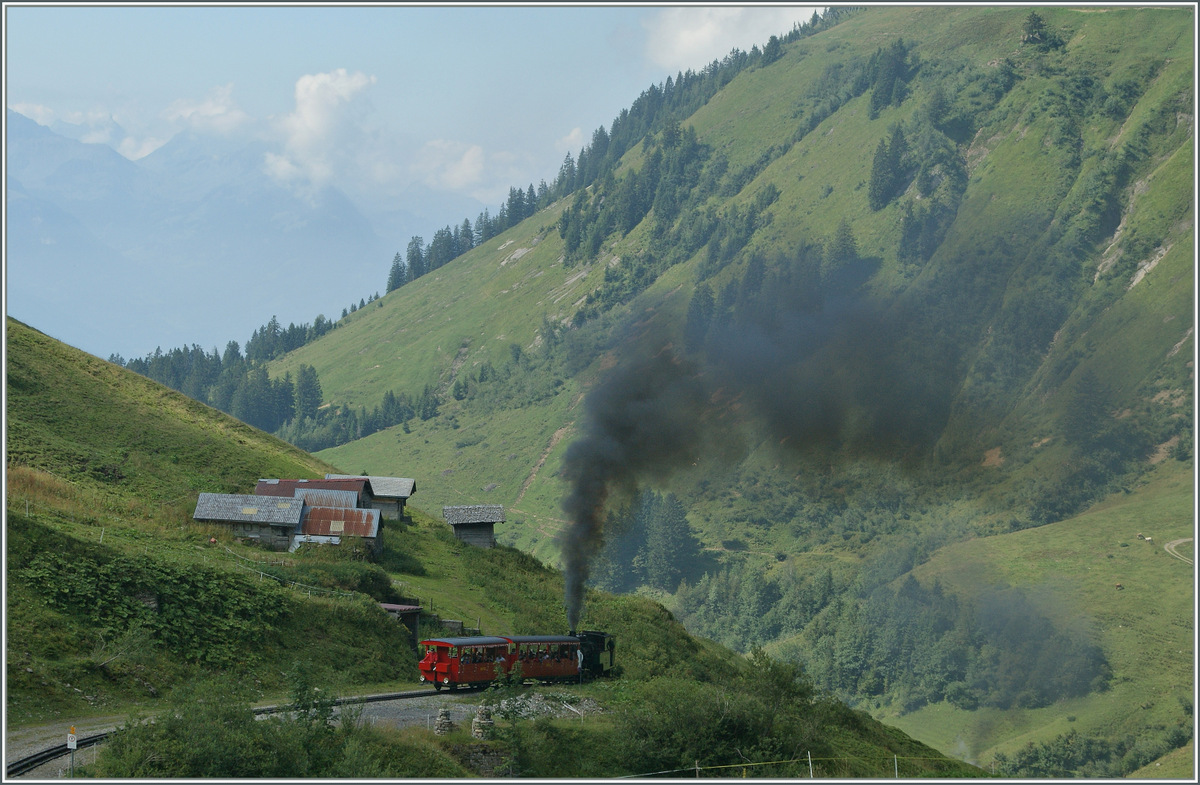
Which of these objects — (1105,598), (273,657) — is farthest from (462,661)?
(1105,598)

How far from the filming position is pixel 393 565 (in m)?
70.2

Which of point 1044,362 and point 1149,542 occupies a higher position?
point 1044,362

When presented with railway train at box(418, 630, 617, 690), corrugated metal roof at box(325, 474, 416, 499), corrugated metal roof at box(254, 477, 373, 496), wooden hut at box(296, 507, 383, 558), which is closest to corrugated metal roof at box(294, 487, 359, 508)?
wooden hut at box(296, 507, 383, 558)

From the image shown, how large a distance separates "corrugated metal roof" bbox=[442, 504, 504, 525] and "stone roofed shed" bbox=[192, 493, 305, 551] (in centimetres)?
2162

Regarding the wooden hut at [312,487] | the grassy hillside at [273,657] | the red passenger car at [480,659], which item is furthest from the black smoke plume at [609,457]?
the wooden hut at [312,487]

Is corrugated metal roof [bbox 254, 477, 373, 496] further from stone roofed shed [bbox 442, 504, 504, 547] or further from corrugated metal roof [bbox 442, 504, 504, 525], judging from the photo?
stone roofed shed [bbox 442, 504, 504, 547]

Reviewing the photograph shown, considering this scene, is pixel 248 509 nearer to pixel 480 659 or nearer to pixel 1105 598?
pixel 480 659

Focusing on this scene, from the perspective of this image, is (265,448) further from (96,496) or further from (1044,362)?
(1044,362)

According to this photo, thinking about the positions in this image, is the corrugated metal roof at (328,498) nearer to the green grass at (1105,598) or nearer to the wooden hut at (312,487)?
the wooden hut at (312,487)

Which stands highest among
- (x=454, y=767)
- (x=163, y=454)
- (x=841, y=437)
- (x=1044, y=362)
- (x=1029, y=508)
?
(x=1044, y=362)

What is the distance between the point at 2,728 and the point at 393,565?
45.4m

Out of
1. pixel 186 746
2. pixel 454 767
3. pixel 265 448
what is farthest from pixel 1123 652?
pixel 186 746

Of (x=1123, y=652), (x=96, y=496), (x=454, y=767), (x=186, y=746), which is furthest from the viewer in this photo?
(x=1123, y=652)

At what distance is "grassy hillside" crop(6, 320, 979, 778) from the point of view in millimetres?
29531
